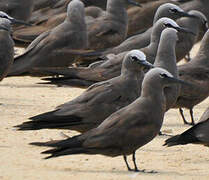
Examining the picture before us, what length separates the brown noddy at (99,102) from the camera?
1104cm

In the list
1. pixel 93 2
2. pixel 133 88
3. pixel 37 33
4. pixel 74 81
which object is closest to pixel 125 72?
pixel 133 88

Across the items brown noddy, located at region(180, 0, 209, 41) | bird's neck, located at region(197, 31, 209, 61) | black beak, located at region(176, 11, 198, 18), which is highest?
bird's neck, located at region(197, 31, 209, 61)

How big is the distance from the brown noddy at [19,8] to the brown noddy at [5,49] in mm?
4750

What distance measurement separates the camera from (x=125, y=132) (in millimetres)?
10352

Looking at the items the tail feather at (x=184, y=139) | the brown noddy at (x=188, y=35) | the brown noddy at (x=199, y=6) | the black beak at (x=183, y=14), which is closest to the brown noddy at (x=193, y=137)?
the tail feather at (x=184, y=139)

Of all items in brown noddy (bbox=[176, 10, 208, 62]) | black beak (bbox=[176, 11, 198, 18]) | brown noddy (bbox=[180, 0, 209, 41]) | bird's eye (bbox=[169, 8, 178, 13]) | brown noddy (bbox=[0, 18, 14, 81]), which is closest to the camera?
brown noddy (bbox=[0, 18, 14, 81])

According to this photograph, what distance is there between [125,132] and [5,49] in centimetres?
454

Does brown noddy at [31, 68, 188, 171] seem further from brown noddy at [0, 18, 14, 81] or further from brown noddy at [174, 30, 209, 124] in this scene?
brown noddy at [0, 18, 14, 81]

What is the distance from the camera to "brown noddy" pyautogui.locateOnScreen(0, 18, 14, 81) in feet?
46.9

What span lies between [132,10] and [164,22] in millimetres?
5771

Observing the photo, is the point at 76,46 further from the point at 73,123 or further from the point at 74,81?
the point at 73,123

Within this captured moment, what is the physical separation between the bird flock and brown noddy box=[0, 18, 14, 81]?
14 mm

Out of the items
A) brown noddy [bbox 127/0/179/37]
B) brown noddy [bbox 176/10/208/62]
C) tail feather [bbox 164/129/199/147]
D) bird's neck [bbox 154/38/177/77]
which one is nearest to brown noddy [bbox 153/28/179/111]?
bird's neck [bbox 154/38/177/77]

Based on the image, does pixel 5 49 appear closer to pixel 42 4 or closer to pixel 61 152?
pixel 61 152
